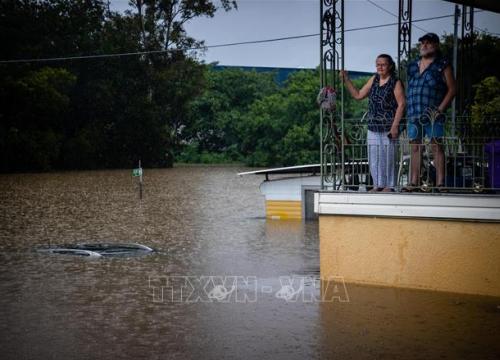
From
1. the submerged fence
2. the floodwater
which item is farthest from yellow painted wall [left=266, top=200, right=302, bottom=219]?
the submerged fence

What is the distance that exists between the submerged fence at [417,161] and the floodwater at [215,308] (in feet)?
4.09

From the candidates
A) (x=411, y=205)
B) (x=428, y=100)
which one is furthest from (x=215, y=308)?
(x=428, y=100)

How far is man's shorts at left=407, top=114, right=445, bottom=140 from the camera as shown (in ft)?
31.5

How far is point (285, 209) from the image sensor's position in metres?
19.4

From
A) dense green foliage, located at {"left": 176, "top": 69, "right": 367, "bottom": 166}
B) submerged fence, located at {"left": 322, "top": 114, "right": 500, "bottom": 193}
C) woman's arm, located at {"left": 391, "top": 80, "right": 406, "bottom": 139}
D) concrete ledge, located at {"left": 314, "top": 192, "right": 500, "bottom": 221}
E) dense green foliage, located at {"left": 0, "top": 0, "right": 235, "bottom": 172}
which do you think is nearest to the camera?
concrete ledge, located at {"left": 314, "top": 192, "right": 500, "bottom": 221}

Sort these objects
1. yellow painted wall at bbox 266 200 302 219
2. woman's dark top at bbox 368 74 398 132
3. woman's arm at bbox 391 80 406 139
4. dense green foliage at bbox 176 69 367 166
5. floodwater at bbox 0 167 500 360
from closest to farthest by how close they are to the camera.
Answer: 1. floodwater at bbox 0 167 500 360
2. woman's arm at bbox 391 80 406 139
3. woman's dark top at bbox 368 74 398 132
4. yellow painted wall at bbox 266 200 302 219
5. dense green foliage at bbox 176 69 367 166

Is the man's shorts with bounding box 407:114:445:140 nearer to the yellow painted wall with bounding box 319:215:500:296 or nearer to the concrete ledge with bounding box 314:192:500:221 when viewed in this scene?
the concrete ledge with bounding box 314:192:500:221

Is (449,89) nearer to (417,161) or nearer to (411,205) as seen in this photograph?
(417,161)

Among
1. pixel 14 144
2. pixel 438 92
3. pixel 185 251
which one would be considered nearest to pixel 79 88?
pixel 14 144

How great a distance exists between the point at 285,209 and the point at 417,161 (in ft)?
32.6

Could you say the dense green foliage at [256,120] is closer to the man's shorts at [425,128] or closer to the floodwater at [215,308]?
the floodwater at [215,308]

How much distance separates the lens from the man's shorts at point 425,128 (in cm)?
959

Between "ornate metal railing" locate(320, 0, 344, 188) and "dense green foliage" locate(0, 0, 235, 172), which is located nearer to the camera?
"ornate metal railing" locate(320, 0, 344, 188)

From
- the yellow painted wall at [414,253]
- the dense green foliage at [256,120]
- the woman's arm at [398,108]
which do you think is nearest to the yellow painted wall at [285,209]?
the woman's arm at [398,108]
